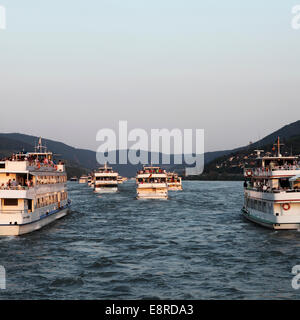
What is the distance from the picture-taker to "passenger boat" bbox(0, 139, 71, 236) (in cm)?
4116

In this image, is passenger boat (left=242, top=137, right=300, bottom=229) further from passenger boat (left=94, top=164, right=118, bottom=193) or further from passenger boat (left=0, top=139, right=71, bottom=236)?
passenger boat (left=94, top=164, right=118, bottom=193)

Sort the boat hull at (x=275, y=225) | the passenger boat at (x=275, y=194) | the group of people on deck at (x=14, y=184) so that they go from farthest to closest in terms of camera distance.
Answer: the group of people on deck at (x=14, y=184) → the boat hull at (x=275, y=225) → the passenger boat at (x=275, y=194)

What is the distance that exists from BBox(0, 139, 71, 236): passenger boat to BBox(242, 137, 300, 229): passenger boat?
22.8 metres

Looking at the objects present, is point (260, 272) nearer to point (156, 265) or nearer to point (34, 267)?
point (156, 265)

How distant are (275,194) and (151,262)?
1519 cm

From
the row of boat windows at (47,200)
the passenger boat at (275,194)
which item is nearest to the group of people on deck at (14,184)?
the row of boat windows at (47,200)

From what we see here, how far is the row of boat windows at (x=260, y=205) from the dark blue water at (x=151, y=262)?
6.58 feet

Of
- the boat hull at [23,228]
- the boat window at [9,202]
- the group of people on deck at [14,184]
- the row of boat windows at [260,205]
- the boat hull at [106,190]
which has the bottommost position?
the boat hull at [106,190]

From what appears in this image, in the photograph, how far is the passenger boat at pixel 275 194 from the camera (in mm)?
41469

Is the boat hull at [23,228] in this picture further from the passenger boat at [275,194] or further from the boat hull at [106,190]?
the boat hull at [106,190]

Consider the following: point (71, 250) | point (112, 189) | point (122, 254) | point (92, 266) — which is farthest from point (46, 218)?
point (112, 189)

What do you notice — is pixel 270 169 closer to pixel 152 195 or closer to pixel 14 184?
pixel 14 184

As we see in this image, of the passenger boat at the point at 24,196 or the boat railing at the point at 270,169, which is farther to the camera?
the boat railing at the point at 270,169
